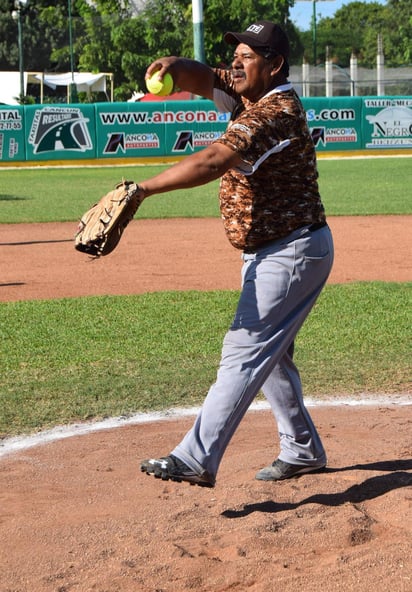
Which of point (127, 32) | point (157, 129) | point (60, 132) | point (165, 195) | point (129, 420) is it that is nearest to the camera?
point (129, 420)

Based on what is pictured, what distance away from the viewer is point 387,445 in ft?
16.6

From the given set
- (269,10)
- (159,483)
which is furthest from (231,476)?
(269,10)

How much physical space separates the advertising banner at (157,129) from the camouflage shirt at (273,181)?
24328 millimetres

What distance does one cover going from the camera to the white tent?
42188 millimetres

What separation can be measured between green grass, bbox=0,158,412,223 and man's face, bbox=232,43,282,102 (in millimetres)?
11735

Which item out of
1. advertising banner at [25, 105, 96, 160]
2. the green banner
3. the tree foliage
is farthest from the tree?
advertising banner at [25, 105, 96, 160]

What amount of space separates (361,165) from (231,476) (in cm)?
2321

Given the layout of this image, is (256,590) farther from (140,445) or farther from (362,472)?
(140,445)

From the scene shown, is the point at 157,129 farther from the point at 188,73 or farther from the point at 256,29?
the point at 256,29

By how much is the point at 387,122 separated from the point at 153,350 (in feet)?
81.4

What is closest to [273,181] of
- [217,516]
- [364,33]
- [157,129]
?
[217,516]

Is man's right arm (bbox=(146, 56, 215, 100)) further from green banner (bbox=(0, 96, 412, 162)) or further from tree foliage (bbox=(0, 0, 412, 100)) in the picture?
tree foliage (bbox=(0, 0, 412, 100))

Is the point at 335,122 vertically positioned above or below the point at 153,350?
above

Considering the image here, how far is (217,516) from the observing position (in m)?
4.02
